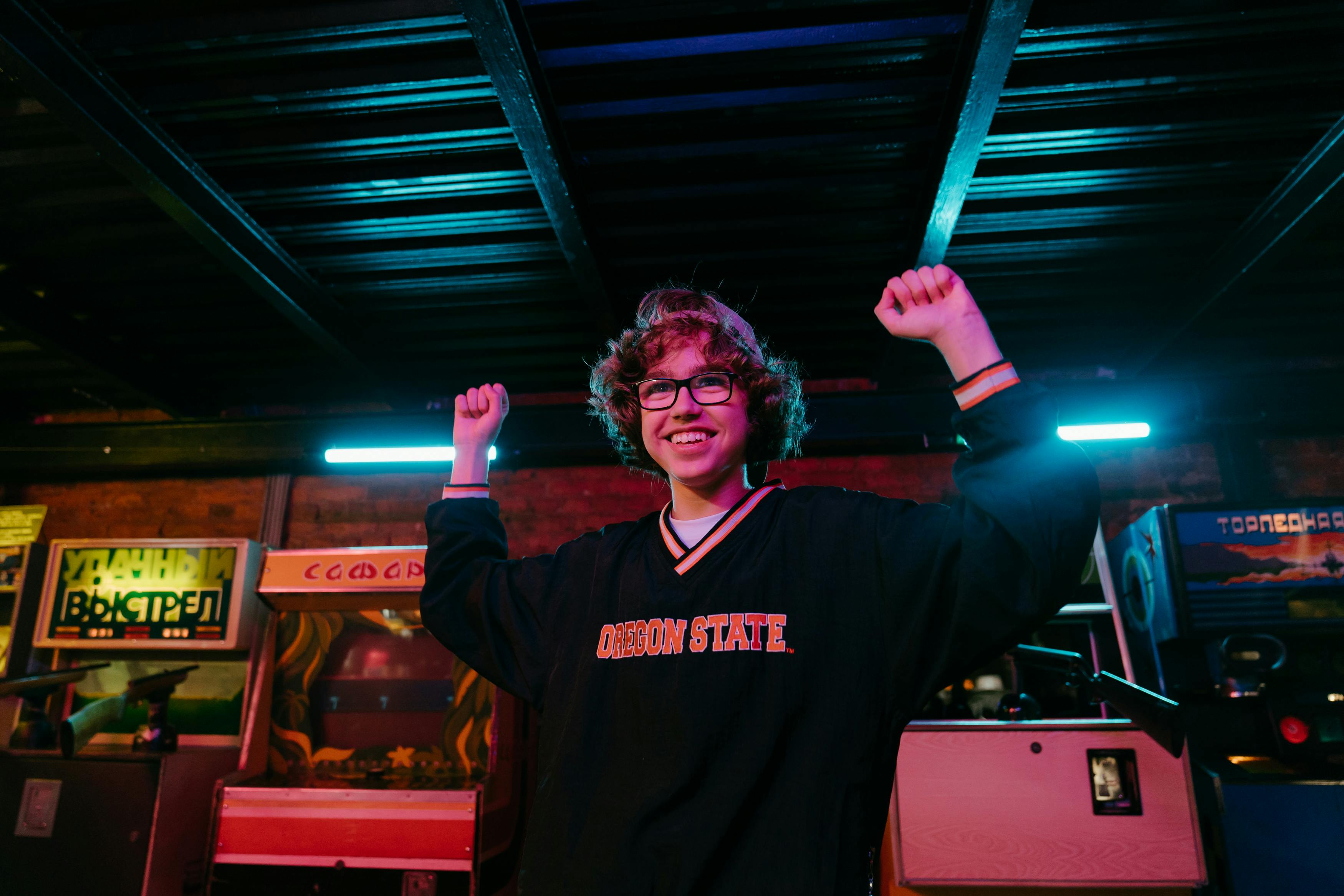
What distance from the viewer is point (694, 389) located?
1239 mm

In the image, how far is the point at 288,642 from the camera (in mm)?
3584

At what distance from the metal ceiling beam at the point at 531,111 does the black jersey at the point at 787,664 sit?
1846 millimetres

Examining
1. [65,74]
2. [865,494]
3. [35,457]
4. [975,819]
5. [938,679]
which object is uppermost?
[65,74]

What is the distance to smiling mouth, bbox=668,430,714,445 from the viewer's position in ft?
3.97

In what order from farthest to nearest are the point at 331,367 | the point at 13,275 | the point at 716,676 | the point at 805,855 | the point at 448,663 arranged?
the point at 331,367
the point at 13,275
the point at 448,663
the point at 716,676
the point at 805,855

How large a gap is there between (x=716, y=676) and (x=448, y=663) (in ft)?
9.17

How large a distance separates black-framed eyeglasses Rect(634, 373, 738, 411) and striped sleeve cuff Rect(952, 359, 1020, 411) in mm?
386

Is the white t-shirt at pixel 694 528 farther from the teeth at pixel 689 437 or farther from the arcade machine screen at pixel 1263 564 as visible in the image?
the arcade machine screen at pixel 1263 564

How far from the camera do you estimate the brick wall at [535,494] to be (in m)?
4.55

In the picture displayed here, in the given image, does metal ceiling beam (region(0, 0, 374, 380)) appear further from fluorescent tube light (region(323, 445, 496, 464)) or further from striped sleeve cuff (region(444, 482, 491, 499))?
striped sleeve cuff (region(444, 482, 491, 499))

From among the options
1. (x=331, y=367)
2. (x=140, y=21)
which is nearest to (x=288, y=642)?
(x=331, y=367)

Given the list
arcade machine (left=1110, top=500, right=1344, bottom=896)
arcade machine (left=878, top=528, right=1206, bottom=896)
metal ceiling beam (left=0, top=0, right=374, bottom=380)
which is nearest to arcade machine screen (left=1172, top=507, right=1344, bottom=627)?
arcade machine (left=1110, top=500, right=1344, bottom=896)

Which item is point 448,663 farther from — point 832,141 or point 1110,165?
point 1110,165

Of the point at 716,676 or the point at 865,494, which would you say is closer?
the point at 716,676
